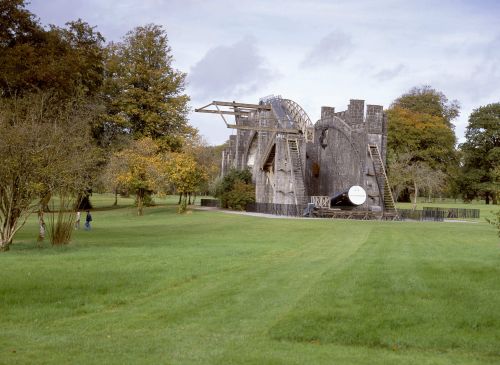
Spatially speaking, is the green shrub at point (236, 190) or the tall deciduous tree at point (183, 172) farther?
the green shrub at point (236, 190)

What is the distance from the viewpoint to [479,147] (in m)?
77.4

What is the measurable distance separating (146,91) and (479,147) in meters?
47.4

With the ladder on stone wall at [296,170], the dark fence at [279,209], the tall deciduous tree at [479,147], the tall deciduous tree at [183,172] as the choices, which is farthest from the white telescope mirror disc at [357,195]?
the tall deciduous tree at [479,147]

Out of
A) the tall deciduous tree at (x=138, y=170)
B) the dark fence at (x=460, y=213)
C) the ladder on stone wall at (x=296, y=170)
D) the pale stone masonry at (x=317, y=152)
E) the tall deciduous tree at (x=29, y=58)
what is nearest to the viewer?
the tall deciduous tree at (x=29, y=58)

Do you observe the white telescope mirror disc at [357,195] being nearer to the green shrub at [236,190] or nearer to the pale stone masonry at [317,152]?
the pale stone masonry at [317,152]

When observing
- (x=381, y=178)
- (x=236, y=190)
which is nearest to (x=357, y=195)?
(x=381, y=178)

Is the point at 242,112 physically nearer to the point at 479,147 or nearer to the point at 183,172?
the point at 183,172

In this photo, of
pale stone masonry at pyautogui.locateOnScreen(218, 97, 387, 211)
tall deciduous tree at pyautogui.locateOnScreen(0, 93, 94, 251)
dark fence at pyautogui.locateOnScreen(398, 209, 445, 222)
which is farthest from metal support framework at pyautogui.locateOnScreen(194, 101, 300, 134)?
tall deciduous tree at pyautogui.locateOnScreen(0, 93, 94, 251)

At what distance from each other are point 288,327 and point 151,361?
Result: 2.45 m

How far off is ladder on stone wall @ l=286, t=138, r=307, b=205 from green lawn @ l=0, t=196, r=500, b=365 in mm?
27962

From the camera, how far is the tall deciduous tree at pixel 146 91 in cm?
5288

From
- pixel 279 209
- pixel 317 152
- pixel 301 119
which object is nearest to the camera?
pixel 279 209

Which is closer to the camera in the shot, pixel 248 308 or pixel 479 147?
pixel 248 308

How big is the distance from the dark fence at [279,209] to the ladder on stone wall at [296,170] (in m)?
0.98
